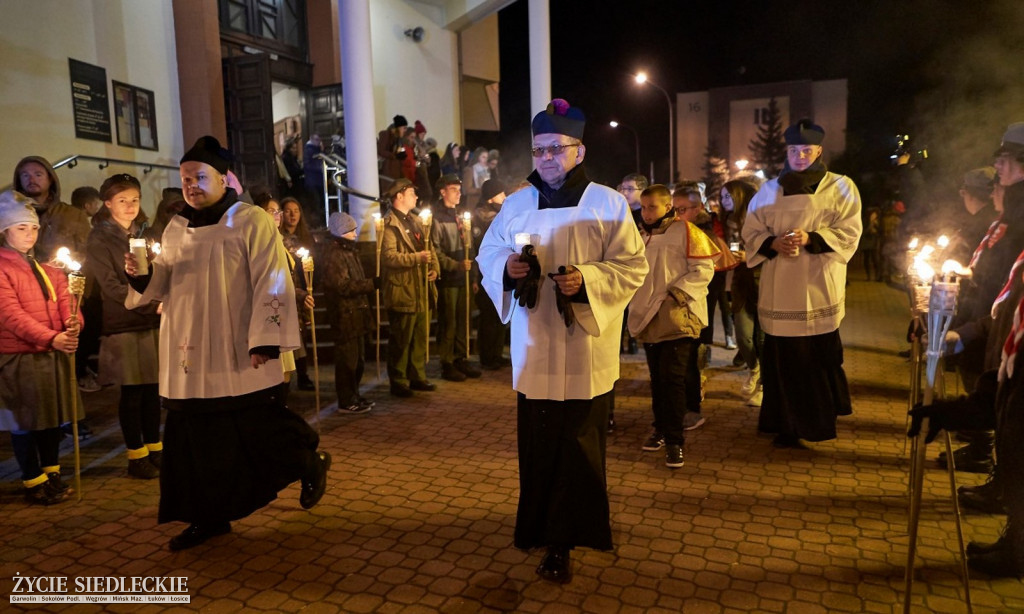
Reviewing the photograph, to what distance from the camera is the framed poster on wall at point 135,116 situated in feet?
36.8

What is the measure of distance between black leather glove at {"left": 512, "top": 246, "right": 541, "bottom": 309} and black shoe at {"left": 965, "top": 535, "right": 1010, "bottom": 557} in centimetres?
271

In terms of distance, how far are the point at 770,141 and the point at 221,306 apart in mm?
56742

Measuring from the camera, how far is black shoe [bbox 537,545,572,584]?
152 inches

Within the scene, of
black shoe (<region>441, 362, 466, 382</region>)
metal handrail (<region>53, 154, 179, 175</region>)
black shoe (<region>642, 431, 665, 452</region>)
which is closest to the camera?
black shoe (<region>642, 431, 665, 452</region>)

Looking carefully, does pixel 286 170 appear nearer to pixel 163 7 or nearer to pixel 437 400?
pixel 163 7

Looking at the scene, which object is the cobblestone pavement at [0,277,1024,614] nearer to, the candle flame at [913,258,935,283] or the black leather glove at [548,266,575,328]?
the black leather glove at [548,266,575,328]

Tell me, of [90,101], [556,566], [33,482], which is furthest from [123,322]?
[90,101]

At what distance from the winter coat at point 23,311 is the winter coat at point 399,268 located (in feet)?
10.5

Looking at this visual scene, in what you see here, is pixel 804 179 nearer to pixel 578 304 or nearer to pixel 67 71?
pixel 578 304

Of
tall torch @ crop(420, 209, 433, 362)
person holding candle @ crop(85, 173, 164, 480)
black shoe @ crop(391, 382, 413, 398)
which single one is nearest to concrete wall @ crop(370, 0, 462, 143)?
tall torch @ crop(420, 209, 433, 362)

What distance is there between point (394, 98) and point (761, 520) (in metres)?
14.1

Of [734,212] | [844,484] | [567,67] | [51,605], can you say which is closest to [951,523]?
[844,484]

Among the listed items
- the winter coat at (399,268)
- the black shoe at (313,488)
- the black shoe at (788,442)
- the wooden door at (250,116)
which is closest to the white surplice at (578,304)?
the black shoe at (313,488)

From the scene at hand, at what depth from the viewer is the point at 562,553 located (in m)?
3.92
